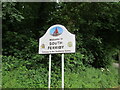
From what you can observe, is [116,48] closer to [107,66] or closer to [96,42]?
[107,66]

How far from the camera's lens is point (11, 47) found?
9664mm

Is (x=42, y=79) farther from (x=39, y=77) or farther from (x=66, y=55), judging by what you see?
(x=66, y=55)

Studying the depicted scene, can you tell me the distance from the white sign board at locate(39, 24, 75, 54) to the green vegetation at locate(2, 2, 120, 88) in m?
2.05

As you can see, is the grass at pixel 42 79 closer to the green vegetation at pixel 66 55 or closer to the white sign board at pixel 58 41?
the green vegetation at pixel 66 55

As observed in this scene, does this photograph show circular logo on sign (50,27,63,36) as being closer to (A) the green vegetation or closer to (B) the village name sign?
(B) the village name sign

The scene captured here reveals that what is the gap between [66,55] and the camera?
823 cm

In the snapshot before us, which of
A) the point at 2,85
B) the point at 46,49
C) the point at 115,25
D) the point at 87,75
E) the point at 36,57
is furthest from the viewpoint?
the point at 115,25

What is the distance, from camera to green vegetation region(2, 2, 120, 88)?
725cm

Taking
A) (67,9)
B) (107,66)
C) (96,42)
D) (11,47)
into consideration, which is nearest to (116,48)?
(107,66)

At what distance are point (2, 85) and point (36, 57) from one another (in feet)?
7.23

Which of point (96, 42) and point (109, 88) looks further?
point (96, 42)

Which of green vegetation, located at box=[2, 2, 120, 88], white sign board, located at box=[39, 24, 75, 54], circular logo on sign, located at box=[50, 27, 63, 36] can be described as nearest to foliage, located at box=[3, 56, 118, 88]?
green vegetation, located at box=[2, 2, 120, 88]

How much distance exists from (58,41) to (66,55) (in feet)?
10.1

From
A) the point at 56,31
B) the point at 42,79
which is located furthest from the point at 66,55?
the point at 56,31
